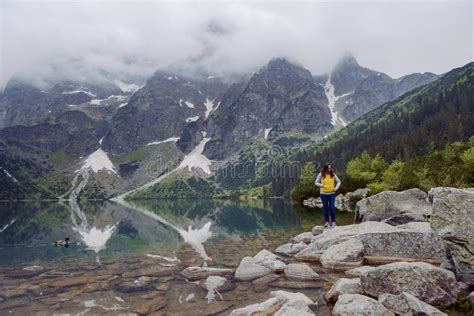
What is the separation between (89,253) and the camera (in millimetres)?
31422

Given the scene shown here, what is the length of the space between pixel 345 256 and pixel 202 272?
7693 mm

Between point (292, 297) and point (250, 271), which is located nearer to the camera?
point (292, 297)

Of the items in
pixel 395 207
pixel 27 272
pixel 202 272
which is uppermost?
pixel 395 207

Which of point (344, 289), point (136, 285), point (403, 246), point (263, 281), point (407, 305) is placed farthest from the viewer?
point (136, 285)

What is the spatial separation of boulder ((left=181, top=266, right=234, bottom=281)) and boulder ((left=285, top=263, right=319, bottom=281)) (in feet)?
11.0

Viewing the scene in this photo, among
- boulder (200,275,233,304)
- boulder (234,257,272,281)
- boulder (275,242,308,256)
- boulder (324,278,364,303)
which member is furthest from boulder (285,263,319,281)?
boulder (275,242,308,256)

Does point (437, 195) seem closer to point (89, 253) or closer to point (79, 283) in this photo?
point (79, 283)

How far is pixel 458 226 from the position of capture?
1130 cm

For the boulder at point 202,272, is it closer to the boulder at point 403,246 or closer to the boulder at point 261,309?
the boulder at point 261,309

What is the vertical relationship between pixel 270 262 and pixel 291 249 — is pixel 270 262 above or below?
above

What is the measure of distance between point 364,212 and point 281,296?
62.4 feet

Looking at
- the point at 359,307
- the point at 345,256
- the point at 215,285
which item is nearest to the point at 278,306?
the point at 359,307

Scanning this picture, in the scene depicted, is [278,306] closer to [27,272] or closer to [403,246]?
[403,246]

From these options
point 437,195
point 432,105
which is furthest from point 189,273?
point 432,105
